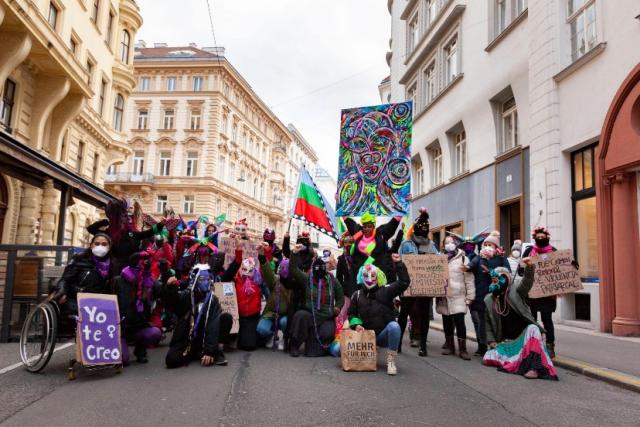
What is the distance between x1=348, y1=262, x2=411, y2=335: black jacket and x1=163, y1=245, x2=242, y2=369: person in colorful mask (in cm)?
183

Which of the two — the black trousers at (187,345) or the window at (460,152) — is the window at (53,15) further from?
the black trousers at (187,345)

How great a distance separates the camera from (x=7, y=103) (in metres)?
18.2

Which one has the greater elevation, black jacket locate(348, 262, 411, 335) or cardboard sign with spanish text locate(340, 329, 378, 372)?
black jacket locate(348, 262, 411, 335)

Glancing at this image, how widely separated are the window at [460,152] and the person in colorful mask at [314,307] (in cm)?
1274

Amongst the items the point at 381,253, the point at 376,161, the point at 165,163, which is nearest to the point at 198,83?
the point at 165,163

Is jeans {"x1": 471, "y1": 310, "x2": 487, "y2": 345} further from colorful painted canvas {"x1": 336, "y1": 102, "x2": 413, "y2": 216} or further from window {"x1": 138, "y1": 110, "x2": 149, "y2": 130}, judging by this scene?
window {"x1": 138, "y1": 110, "x2": 149, "y2": 130}

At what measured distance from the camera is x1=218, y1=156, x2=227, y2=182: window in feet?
169

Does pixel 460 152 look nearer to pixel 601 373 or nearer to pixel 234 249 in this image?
pixel 234 249

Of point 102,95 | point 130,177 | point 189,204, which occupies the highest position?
point 102,95

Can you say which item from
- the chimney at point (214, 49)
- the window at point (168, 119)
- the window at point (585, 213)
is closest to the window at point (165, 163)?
the window at point (168, 119)

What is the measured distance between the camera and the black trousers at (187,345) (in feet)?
22.2

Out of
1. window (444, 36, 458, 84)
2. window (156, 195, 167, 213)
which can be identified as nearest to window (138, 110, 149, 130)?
window (156, 195, 167, 213)

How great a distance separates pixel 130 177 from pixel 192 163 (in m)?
5.88

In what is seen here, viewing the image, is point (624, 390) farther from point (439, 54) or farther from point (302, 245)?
point (439, 54)
